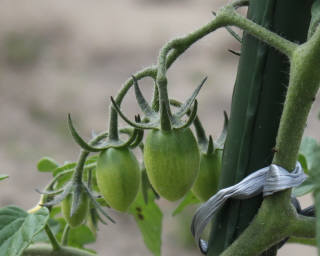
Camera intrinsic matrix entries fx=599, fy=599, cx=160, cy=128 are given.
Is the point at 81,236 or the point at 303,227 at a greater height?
the point at 303,227

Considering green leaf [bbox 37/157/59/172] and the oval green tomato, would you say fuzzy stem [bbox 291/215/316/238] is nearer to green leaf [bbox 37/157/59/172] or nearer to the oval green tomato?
the oval green tomato

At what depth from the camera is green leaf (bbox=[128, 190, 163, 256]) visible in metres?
0.94

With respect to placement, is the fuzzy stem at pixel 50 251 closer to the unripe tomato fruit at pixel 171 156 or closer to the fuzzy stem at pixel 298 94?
the unripe tomato fruit at pixel 171 156

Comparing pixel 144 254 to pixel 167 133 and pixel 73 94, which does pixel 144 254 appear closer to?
pixel 73 94

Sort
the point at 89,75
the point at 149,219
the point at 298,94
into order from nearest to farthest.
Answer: the point at 298,94 < the point at 149,219 < the point at 89,75

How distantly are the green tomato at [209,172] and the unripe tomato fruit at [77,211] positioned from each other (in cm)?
15

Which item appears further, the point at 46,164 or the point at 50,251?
the point at 46,164

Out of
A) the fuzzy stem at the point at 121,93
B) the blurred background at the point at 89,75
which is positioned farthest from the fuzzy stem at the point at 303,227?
the blurred background at the point at 89,75

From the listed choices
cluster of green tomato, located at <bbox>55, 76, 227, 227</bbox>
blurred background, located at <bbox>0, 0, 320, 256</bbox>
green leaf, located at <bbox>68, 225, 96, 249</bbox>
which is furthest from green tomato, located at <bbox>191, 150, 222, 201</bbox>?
blurred background, located at <bbox>0, 0, 320, 256</bbox>

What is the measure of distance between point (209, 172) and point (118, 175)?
113mm

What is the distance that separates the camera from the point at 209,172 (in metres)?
0.74

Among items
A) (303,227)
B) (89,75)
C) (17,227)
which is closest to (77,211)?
(17,227)

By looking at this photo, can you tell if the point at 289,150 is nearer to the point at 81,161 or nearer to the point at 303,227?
the point at 303,227

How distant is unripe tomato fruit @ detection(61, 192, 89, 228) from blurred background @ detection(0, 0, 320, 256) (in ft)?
9.24
